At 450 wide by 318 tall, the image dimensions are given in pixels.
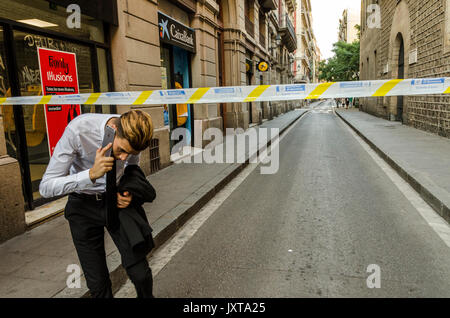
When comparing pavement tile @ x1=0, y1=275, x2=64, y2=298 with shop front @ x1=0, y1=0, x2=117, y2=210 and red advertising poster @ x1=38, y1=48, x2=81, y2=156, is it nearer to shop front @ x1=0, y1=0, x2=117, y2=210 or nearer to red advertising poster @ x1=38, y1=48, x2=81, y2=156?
shop front @ x1=0, y1=0, x2=117, y2=210

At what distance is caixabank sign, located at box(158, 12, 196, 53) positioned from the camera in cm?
874

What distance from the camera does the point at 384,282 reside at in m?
3.10

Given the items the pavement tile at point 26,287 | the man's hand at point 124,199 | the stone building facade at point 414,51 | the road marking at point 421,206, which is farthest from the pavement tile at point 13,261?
the stone building facade at point 414,51

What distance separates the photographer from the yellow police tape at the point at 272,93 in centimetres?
499

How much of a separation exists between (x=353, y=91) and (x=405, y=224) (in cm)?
200

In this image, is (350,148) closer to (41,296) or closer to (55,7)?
(55,7)

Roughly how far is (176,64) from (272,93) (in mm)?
6022

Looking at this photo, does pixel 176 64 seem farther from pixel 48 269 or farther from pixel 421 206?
pixel 48 269

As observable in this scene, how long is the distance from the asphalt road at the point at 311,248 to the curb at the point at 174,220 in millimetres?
312

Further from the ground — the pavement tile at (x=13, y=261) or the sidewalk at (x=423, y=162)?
the sidewalk at (x=423, y=162)

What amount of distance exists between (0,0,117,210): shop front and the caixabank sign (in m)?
2.56

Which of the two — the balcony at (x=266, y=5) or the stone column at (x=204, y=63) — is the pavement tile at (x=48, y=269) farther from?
the balcony at (x=266, y=5)
